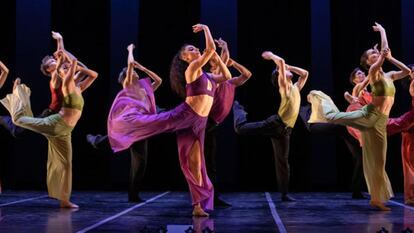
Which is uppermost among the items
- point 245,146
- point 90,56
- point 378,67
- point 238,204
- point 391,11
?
point 391,11

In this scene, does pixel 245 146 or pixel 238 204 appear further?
pixel 245 146

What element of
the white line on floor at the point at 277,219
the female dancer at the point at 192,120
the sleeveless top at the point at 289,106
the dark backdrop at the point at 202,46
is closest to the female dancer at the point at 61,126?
the female dancer at the point at 192,120

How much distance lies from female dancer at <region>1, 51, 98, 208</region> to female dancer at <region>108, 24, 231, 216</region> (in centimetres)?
71

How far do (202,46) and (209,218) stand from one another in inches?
166

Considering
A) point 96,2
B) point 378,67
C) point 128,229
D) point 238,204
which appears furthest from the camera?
point 96,2

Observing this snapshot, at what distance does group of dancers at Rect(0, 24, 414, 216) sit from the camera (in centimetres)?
413

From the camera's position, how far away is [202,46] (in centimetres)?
777

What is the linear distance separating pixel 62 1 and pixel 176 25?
185 centimetres

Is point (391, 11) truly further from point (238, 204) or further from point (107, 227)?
point (107, 227)

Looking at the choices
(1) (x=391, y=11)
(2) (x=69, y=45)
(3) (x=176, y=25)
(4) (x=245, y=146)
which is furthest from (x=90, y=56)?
(1) (x=391, y=11)

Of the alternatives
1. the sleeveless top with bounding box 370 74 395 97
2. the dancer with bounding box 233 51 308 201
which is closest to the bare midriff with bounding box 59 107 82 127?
the dancer with bounding box 233 51 308 201

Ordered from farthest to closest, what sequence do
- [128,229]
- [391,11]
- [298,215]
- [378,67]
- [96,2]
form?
1. [96,2]
2. [391,11]
3. [378,67]
4. [298,215]
5. [128,229]

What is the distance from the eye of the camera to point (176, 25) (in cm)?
773

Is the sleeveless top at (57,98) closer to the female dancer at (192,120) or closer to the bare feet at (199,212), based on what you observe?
the female dancer at (192,120)
